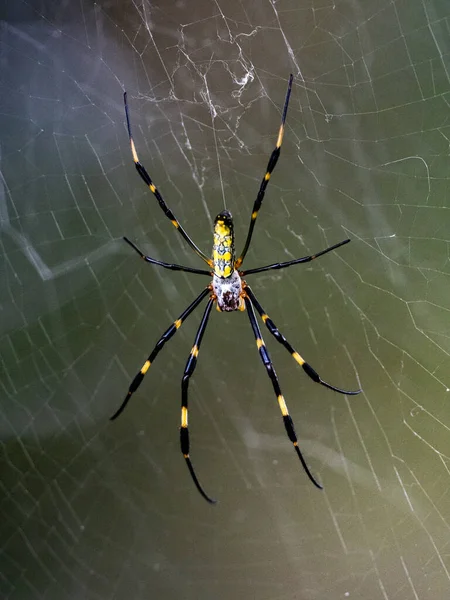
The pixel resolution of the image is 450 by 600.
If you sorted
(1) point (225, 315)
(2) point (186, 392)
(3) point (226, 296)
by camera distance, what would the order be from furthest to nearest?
(1) point (225, 315), (2) point (186, 392), (3) point (226, 296)

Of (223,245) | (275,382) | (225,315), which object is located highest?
(223,245)

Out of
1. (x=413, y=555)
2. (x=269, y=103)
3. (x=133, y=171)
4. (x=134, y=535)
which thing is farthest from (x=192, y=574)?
(x=269, y=103)

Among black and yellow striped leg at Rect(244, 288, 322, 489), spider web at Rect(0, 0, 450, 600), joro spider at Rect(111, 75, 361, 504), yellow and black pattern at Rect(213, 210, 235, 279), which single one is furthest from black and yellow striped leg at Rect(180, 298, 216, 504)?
spider web at Rect(0, 0, 450, 600)

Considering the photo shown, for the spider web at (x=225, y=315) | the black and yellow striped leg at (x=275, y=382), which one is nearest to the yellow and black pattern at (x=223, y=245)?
the black and yellow striped leg at (x=275, y=382)

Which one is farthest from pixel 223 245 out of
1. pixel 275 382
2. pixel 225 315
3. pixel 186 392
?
pixel 225 315

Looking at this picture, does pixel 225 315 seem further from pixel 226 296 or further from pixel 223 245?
pixel 223 245

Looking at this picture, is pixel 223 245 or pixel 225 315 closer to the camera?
pixel 223 245

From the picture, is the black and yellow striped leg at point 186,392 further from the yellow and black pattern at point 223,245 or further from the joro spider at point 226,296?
the yellow and black pattern at point 223,245

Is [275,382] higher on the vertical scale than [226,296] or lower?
lower
